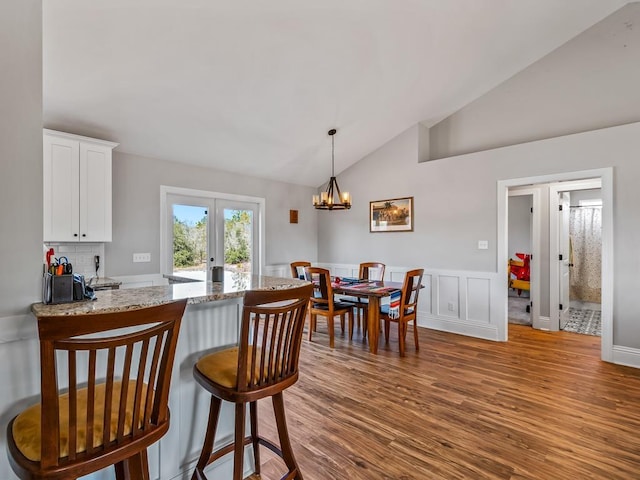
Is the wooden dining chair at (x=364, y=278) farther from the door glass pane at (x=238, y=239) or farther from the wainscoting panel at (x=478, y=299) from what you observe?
the door glass pane at (x=238, y=239)

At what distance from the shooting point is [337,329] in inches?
183

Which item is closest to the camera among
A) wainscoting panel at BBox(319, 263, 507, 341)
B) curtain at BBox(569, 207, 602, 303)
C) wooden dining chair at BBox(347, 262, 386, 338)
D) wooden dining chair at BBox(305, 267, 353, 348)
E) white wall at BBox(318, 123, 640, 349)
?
white wall at BBox(318, 123, 640, 349)

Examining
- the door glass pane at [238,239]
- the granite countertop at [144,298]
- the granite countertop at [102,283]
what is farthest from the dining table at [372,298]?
the granite countertop at [102,283]

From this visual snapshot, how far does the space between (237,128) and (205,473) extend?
142 inches

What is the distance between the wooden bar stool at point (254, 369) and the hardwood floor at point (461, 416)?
0.57m

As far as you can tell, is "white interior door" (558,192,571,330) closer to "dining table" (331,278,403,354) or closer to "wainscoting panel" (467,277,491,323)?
"wainscoting panel" (467,277,491,323)

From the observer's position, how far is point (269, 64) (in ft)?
10.4

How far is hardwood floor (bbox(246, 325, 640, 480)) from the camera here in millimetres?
1823

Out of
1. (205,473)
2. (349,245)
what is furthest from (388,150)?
(205,473)

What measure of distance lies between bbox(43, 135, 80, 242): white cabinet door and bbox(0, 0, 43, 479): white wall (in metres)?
2.36

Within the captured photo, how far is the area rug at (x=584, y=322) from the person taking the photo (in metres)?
4.59

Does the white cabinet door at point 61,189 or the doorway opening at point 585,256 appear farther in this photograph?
the doorway opening at point 585,256

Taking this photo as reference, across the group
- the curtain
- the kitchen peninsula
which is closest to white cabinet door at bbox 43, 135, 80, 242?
the kitchen peninsula

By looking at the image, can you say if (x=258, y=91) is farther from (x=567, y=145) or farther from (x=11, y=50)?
(x=567, y=145)
